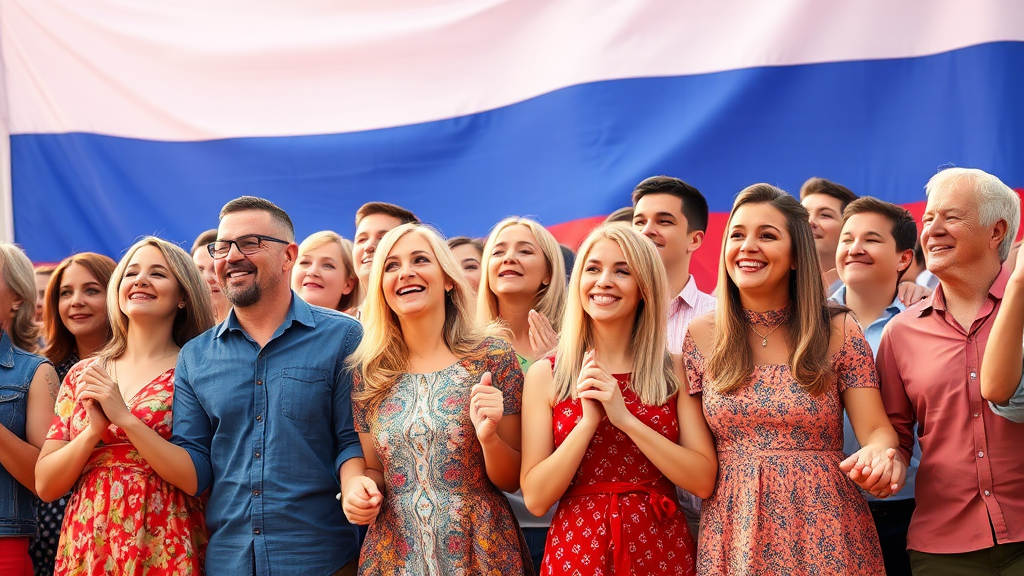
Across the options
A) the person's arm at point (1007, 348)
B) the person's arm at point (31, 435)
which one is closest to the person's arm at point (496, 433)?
the person's arm at point (1007, 348)

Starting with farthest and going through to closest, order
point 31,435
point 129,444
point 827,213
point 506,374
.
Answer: point 827,213 < point 31,435 < point 129,444 < point 506,374

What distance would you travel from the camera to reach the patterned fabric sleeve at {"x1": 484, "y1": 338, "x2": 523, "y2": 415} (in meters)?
3.45

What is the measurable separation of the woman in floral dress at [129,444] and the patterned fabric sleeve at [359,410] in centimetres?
66

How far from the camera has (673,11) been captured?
5859 mm

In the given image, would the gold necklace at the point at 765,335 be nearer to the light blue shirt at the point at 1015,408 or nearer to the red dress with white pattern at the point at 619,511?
the red dress with white pattern at the point at 619,511

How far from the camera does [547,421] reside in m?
3.31

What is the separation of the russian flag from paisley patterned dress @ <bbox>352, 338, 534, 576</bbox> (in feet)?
8.52

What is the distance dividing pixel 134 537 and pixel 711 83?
3962 millimetres

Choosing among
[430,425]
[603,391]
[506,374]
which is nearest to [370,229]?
[506,374]

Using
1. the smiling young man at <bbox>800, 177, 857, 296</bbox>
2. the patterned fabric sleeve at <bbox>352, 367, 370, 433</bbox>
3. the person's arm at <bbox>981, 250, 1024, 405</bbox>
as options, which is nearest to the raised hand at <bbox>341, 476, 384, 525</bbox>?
the patterned fabric sleeve at <bbox>352, 367, 370, 433</bbox>

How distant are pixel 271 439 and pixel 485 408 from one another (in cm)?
86

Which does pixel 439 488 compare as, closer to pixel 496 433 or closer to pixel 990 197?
pixel 496 433

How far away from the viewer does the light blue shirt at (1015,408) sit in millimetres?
3041

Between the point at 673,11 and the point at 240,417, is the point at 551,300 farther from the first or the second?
the point at 673,11
